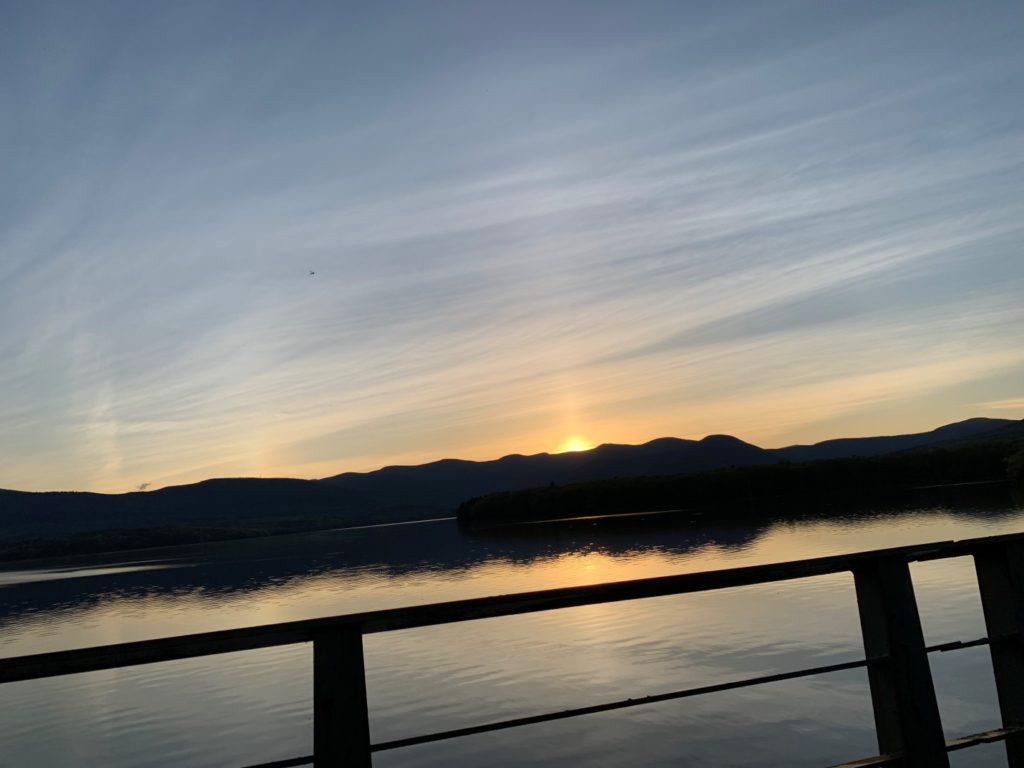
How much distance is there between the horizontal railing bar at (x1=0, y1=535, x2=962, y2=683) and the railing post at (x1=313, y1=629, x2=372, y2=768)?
63 millimetres

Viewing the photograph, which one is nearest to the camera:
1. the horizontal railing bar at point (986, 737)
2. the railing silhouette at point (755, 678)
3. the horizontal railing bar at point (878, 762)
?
the railing silhouette at point (755, 678)

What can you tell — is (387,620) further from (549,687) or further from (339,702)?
(549,687)

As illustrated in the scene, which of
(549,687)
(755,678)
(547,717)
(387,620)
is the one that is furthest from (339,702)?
(549,687)

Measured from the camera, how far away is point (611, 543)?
202ft

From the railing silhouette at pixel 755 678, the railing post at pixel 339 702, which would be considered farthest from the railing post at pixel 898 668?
the railing post at pixel 339 702

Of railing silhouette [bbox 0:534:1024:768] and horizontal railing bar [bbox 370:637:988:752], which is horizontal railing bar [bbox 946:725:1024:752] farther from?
horizontal railing bar [bbox 370:637:988:752]

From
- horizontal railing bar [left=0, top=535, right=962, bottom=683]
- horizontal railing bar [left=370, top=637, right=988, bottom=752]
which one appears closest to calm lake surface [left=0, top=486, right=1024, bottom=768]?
horizontal railing bar [left=0, top=535, right=962, bottom=683]

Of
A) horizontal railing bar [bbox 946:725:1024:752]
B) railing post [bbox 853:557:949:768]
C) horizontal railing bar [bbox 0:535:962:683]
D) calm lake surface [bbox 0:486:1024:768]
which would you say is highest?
horizontal railing bar [bbox 0:535:962:683]

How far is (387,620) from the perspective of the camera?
311 centimetres

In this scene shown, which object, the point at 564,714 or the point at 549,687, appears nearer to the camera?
the point at 564,714

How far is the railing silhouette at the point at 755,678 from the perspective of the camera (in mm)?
2873

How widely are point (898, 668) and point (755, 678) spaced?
2.04 ft

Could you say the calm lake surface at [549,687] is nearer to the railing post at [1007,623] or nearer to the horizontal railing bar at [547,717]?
the railing post at [1007,623]

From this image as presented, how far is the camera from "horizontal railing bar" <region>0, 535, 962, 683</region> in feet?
9.02
